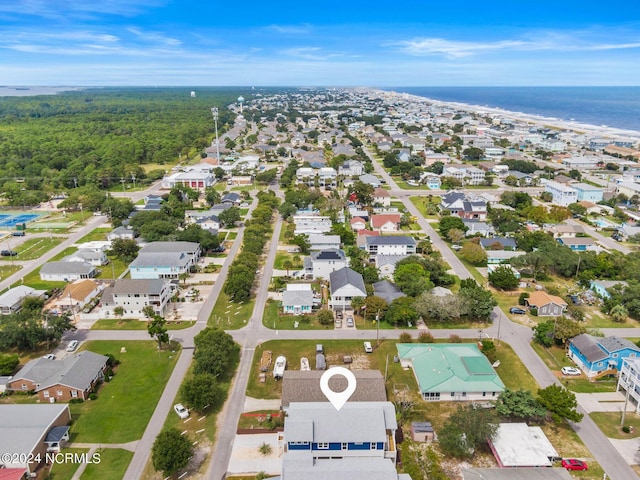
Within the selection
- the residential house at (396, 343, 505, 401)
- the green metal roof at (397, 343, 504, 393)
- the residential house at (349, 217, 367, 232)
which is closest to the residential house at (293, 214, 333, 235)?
the residential house at (349, 217, 367, 232)

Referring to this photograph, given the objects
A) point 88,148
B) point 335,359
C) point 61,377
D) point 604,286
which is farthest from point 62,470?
point 88,148

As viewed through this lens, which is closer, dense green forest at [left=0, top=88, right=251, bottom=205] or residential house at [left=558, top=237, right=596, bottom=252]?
residential house at [left=558, top=237, right=596, bottom=252]

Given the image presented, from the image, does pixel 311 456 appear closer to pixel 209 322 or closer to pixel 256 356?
pixel 256 356

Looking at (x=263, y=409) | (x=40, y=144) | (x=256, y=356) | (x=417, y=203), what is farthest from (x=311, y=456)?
(x=40, y=144)

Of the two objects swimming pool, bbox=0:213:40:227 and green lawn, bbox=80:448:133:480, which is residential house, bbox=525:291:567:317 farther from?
swimming pool, bbox=0:213:40:227

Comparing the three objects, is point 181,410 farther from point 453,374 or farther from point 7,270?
point 7,270

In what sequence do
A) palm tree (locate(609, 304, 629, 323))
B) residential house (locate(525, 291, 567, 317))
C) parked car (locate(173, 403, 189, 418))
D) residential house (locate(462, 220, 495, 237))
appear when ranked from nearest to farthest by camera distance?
1. parked car (locate(173, 403, 189, 418))
2. palm tree (locate(609, 304, 629, 323))
3. residential house (locate(525, 291, 567, 317))
4. residential house (locate(462, 220, 495, 237))
